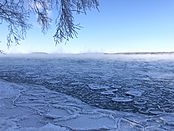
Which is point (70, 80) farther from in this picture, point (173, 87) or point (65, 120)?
point (65, 120)

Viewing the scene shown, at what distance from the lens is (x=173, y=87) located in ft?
29.9

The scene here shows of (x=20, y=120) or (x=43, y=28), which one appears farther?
(x=43, y=28)

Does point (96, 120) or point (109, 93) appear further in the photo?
point (109, 93)

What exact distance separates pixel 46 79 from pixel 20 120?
556cm

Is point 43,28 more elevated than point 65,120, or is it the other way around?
point 43,28

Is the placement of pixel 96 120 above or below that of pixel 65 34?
below

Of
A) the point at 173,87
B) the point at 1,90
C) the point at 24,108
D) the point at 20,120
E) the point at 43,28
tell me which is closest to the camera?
the point at 20,120

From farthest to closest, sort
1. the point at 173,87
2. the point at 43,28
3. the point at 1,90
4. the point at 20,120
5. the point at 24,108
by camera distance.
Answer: the point at 43,28, the point at 173,87, the point at 1,90, the point at 24,108, the point at 20,120

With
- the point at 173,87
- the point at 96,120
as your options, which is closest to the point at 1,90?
the point at 96,120

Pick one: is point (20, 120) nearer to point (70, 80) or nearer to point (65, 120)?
point (65, 120)

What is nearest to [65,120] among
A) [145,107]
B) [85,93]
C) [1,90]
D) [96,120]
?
[96,120]

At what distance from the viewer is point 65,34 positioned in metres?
9.55

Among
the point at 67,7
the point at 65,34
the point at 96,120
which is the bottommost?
the point at 96,120

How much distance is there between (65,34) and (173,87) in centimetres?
359
